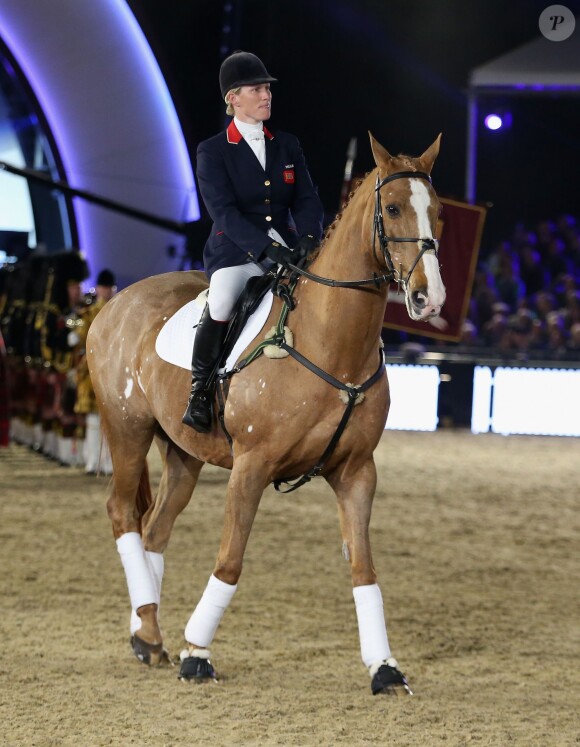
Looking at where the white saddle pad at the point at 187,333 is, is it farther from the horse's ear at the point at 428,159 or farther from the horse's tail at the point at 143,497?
the horse's ear at the point at 428,159

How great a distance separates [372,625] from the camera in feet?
14.4

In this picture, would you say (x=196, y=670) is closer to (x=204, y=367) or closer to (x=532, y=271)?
(x=204, y=367)

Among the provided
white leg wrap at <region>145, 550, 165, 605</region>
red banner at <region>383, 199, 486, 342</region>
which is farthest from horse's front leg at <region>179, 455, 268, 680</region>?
red banner at <region>383, 199, 486, 342</region>

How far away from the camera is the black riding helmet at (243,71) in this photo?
4.46m

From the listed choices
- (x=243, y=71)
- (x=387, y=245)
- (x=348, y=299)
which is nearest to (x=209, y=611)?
(x=348, y=299)

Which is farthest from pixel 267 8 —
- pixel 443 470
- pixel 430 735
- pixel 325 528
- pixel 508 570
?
pixel 430 735

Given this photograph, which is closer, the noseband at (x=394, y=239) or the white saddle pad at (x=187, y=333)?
the noseband at (x=394, y=239)

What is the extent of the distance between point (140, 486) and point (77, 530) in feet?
9.85

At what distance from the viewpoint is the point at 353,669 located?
4.79 m

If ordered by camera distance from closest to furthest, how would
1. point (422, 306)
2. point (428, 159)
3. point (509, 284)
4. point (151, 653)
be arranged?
1. point (422, 306)
2. point (428, 159)
3. point (151, 653)
4. point (509, 284)

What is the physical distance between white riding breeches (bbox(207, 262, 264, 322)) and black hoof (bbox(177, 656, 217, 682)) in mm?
1396

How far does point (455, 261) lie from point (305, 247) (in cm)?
800

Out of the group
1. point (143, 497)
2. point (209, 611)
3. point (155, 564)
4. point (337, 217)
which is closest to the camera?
point (337, 217)

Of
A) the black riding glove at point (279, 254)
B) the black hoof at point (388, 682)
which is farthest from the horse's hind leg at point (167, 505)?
the black riding glove at point (279, 254)
